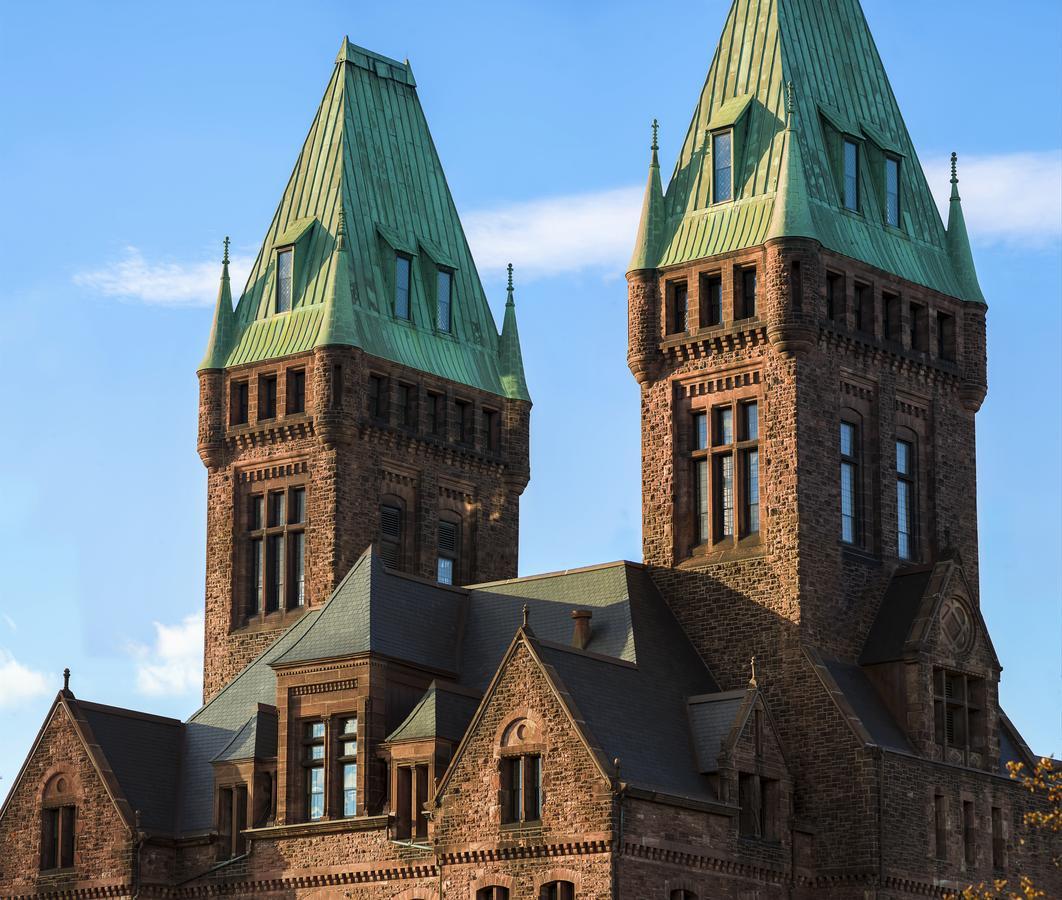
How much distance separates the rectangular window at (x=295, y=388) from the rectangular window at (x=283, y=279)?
271cm

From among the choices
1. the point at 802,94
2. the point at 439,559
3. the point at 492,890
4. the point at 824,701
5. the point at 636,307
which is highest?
the point at 802,94

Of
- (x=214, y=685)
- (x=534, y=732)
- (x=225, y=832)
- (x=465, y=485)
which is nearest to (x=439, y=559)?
(x=465, y=485)

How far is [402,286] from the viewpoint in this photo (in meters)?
88.6

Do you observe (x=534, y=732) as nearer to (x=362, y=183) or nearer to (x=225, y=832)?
(x=225, y=832)

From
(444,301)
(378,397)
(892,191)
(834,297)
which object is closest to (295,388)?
(378,397)

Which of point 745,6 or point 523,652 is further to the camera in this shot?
point 745,6

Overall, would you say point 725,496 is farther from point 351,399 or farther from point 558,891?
point 351,399

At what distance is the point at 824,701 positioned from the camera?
7006 centimetres

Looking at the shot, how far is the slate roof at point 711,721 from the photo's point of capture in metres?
67.6

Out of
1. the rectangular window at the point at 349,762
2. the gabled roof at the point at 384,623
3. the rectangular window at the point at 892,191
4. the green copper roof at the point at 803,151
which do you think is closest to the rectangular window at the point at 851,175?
the green copper roof at the point at 803,151

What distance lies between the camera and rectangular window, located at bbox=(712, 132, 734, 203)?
77312 mm

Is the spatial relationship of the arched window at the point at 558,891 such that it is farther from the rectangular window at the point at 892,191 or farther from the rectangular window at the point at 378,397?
the rectangular window at the point at 892,191

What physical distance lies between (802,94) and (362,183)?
18095 mm

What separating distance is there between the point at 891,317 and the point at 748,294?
4.71m
